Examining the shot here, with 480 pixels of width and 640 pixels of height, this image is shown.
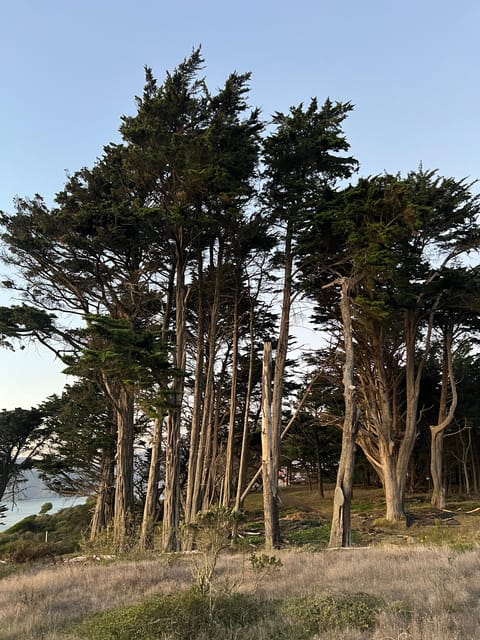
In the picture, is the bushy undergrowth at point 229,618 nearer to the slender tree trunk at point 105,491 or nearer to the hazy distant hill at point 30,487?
the slender tree trunk at point 105,491

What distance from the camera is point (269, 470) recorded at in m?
14.9

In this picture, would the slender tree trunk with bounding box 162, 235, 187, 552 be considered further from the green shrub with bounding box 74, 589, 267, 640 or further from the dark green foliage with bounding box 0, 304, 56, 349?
the green shrub with bounding box 74, 589, 267, 640

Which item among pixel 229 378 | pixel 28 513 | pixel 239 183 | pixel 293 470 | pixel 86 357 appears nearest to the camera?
pixel 86 357

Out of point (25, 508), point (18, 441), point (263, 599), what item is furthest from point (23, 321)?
point (25, 508)

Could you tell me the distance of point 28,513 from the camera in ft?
127

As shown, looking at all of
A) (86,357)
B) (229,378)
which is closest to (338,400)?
(229,378)

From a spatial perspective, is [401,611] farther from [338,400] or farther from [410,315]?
[338,400]

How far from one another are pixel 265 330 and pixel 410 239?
23.9ft

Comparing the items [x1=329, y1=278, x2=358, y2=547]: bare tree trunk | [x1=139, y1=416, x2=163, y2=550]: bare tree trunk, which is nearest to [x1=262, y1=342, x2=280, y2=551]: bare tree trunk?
[x1=329, y1=278, x2=358, y2=547]: bare tree trunk

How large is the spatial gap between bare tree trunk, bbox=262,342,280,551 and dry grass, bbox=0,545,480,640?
4.46m

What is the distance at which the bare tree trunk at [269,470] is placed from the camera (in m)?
14.6

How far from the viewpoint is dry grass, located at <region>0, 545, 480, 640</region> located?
4.66 m

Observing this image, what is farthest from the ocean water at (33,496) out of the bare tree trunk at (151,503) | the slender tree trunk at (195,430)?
the bare tree trunk at (151,503)

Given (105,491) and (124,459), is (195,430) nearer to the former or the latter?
(124,459)
